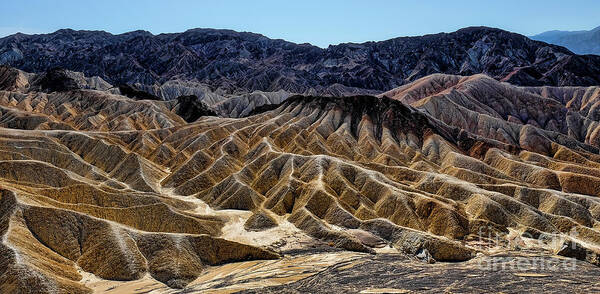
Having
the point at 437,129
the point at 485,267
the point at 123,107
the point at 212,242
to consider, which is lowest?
the point at 485,267

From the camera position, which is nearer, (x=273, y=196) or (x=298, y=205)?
(x=298, y=205)

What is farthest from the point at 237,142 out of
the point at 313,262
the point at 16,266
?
the point at 16,266

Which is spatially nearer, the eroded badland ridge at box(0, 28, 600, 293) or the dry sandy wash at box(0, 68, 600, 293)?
the eroded badland ridge at box(0, 28, 600, 293)

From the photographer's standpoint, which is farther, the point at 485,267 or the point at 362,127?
the point at 362,127

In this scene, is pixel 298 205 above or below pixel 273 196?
below

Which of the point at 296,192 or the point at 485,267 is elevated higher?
the point at 296,192

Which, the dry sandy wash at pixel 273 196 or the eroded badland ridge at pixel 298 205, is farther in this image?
the dry sandy wash at pixel 273 196

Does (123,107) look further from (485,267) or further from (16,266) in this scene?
(485,267)

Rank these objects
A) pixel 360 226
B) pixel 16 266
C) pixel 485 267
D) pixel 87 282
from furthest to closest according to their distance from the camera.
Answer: pixel 360 226 < pixel 485 267 < pixel 87 282 < pixel 16 266
